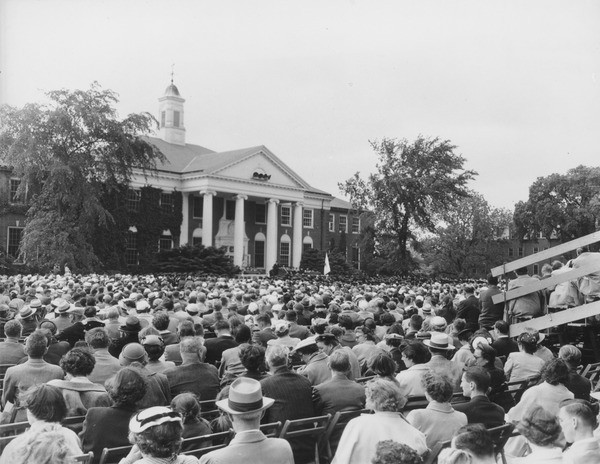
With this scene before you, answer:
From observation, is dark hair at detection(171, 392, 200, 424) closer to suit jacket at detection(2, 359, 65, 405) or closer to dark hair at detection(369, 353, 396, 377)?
dark hair at detection(369, 353, 396, 377)

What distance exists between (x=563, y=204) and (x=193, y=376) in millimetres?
69591

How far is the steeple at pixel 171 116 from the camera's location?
63.6 m

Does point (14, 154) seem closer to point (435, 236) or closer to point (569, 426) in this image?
point (569, 426)

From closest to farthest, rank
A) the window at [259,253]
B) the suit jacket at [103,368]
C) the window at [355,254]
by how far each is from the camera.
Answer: the suit jacket at [103,368], the window at [259,253], the window at [355,254]

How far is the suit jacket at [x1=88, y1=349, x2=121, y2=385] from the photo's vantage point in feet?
23.8

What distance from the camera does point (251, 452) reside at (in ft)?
13.9

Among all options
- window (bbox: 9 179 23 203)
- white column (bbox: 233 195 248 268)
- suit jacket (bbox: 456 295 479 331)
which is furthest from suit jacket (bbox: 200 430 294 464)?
white column (bbox: 233 195 248 268)

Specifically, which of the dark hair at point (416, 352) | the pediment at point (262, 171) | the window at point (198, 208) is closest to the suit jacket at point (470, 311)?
the dark hair at point (416, 352)

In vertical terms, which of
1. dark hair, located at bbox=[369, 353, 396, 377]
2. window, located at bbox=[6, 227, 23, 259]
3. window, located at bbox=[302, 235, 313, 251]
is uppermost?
window, located at bbox=[302, 235, 313, 251]

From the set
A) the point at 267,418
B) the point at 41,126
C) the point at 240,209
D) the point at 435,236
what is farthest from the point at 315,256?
the point at 267,418

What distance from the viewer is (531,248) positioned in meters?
91.8

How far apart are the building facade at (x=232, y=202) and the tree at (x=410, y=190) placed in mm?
5306

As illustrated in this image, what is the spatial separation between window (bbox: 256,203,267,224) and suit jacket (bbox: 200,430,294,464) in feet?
183

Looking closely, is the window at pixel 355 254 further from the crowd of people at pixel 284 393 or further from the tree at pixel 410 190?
the crowd of people at pixel 284 393
